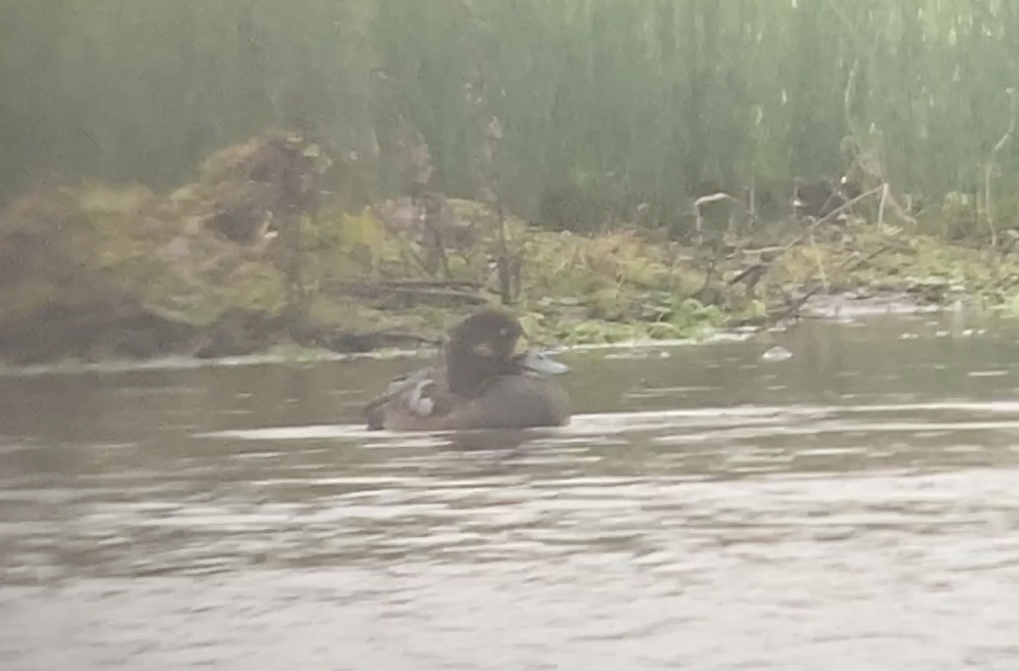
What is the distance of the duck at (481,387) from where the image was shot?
1.79m

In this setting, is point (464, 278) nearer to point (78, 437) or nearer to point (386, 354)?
point (386, 354)

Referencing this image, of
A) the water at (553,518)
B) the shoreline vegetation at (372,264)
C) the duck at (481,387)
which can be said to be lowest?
the water at (553,518)

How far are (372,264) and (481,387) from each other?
21 cm

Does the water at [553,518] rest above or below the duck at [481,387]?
below

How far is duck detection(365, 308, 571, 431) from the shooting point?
1.79 m

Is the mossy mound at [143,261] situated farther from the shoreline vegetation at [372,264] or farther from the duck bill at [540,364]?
the duck bill at [540,364]

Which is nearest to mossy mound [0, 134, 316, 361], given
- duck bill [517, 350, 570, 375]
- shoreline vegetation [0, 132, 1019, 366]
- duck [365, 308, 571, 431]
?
shoreline vegetation [0, 132, 1019, 366]

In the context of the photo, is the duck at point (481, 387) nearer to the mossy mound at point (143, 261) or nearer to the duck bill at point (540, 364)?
the duck bill at point (540, 364)

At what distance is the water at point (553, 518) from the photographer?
146 cm

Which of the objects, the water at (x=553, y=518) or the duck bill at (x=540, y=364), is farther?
the duck bill at (x=540, y=364)

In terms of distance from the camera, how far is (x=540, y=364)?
1807 mm

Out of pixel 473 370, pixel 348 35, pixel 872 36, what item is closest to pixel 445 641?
pixel 473 370

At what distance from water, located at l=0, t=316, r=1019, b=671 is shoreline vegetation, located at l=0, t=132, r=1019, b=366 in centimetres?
5

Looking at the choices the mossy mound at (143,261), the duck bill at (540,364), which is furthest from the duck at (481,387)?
the mossy mound at (143,261)
